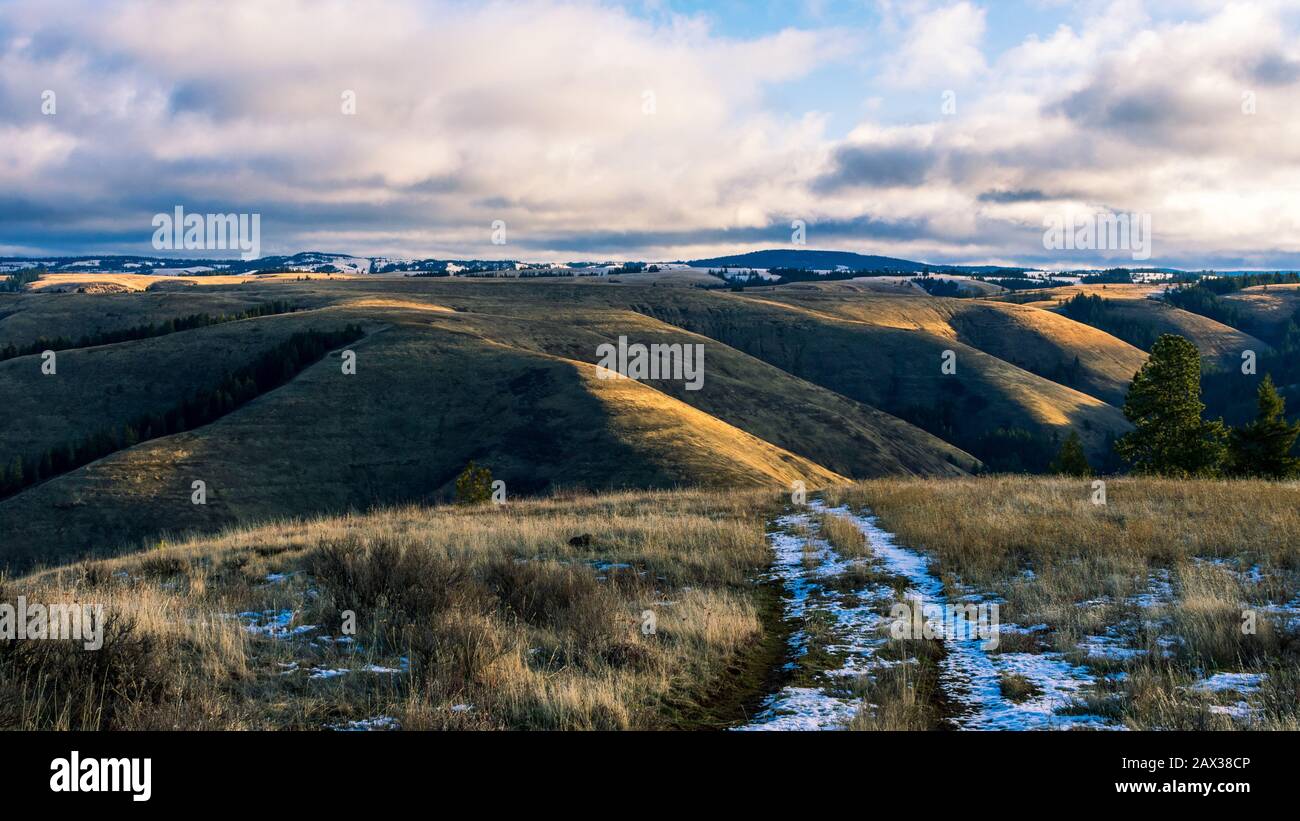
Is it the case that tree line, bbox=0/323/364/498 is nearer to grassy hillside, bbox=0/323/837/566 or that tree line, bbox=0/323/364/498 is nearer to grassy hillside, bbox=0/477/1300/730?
grassy hillside, bbox=0/323/837/566

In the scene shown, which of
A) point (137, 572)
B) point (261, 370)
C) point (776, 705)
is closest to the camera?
point (776, 705)

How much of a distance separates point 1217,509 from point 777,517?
1074 cm

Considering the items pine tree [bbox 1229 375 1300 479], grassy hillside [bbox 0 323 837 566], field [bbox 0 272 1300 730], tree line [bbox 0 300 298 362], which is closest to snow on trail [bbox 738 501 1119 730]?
field [bbox 0 272 1300 730]

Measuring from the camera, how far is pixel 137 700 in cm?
652

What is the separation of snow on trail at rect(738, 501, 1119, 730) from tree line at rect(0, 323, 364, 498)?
280ft

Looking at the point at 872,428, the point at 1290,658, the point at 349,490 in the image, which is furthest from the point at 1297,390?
the point at 1290,658

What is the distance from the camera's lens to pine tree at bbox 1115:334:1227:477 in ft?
129

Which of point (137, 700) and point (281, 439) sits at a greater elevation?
point (137, 700)

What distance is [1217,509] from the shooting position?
17.9m

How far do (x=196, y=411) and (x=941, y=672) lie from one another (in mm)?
97349

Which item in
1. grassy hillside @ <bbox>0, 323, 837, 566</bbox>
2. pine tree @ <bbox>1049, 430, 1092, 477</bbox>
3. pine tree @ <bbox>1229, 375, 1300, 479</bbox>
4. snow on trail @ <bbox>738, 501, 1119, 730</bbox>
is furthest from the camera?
grassy hillside @ <bbox>0, 323, 837, 566</bbox>
